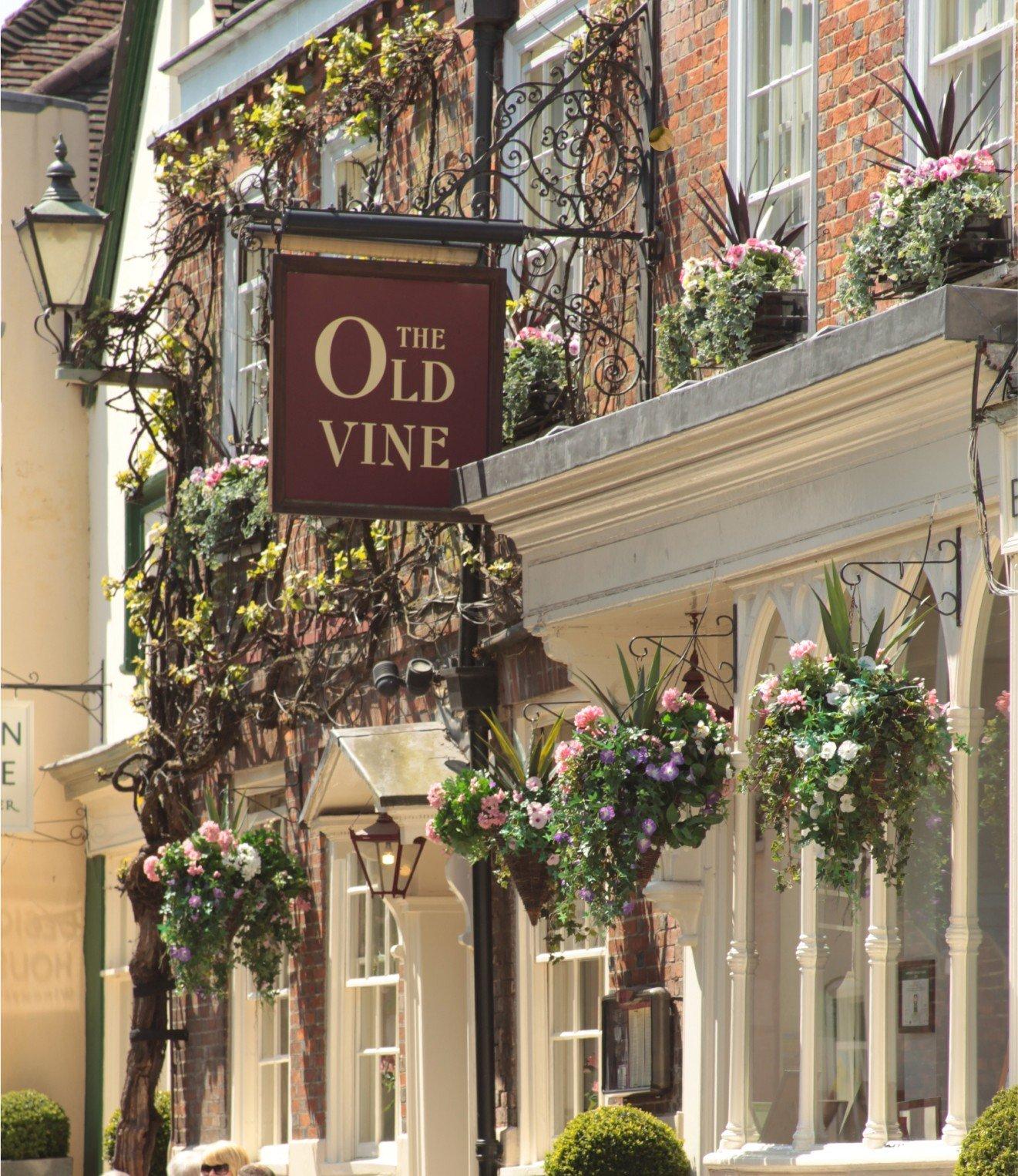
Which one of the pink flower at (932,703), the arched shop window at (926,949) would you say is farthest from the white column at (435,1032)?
the pink flower at (932,703)

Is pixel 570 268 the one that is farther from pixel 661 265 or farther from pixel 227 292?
pixel 227 292

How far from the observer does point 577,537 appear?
922 centimetres

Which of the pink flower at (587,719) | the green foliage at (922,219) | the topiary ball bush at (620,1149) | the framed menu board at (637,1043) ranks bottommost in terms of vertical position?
the topiary ball bush at (620,1149)

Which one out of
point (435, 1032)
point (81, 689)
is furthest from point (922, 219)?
point (81, 689)

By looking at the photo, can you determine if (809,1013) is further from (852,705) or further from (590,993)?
(590,993)

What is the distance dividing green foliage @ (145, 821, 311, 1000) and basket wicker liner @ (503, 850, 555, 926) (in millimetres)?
4074

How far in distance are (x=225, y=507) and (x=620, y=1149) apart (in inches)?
235

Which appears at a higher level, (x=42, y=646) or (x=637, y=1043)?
(x=42, y=646)

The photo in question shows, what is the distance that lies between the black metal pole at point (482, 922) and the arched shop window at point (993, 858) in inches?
163

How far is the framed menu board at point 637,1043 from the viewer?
9.93m

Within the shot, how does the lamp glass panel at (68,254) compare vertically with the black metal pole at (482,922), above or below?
above

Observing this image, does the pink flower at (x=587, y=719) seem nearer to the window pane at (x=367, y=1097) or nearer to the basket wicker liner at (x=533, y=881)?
the basket wicker liner at (x=533, y=881)

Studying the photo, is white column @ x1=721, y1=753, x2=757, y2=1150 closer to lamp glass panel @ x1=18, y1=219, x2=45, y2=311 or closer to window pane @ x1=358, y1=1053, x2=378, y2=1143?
window pane @ x1=358, y1=1053, x2=378, y2=1143

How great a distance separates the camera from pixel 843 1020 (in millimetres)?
7910
